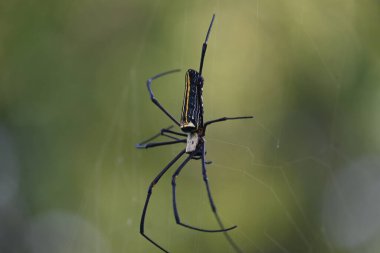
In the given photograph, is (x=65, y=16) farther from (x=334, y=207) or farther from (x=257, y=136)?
(x=334, y=207)

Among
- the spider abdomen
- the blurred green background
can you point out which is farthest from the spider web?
the spider abdomen

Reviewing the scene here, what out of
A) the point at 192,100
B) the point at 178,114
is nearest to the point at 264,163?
the point at 178,114

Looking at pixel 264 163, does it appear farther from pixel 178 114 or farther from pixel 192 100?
pixel 192 100

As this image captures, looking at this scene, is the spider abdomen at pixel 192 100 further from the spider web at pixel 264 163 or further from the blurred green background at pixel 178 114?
the spider web at pixel 264 163

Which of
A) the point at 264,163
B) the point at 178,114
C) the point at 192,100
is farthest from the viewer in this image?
the point at 178,114

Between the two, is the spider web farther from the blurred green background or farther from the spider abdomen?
the spider abdomen

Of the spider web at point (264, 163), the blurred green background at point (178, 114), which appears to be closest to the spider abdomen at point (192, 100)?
the blurred green background at point (178, 114)
